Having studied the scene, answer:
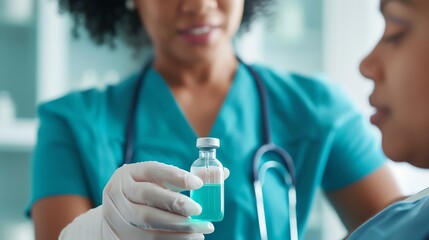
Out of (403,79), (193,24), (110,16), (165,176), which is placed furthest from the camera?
(110,16)

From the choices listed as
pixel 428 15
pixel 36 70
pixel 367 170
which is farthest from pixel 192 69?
pixel 36 70

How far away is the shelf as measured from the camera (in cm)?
232

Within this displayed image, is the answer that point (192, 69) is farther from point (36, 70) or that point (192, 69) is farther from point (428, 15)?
point (36, 70)

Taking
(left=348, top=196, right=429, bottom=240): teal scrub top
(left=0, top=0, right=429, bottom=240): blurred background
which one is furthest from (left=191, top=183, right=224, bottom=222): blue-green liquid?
(left=0, top=0, right=429, bottom=240): blurred background

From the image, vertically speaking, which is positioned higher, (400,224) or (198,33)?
(198,33)

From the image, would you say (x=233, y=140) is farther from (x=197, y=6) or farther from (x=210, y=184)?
(x=210, y=184)

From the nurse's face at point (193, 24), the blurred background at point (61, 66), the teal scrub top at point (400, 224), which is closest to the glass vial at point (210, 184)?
the teal scrub top at point (400, 224)

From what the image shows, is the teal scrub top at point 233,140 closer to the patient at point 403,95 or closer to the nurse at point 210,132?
the nurse at point 210,132

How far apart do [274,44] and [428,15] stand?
2017 millimetres

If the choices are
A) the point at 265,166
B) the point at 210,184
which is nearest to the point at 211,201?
the point at 210,184

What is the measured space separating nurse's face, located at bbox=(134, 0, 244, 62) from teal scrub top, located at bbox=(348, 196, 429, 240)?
0.62 metres

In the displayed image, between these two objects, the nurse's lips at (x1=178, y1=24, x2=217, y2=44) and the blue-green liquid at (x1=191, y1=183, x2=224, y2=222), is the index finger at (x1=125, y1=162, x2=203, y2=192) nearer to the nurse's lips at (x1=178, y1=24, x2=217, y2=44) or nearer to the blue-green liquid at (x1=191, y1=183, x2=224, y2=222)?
the blue-green liquid at (x1=191, y1=183, x2=224, y2=222)

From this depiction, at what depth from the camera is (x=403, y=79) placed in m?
0.76

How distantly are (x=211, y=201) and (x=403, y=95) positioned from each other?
28cm
